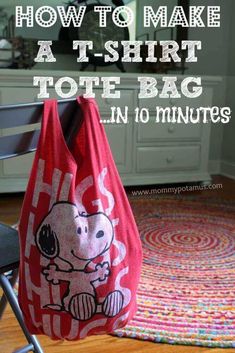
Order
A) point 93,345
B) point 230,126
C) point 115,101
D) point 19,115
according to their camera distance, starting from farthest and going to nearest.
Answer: point 230,126 < point 115,101 < point 93,345 < point 19,115

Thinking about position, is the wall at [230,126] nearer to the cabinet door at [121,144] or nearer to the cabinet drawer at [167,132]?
the cabinet drawer at [167,132]

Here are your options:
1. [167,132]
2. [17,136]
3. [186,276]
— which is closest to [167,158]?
[167,132]

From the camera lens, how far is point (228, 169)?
341 cm

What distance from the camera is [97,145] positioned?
74cm

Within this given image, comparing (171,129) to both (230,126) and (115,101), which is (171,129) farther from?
(230,126)

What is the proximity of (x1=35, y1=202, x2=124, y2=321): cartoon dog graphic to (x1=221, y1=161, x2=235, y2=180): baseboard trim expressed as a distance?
2.77 m

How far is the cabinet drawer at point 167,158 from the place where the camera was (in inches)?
110

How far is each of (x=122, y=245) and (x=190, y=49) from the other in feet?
9.31

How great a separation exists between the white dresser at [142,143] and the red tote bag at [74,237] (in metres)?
1.80

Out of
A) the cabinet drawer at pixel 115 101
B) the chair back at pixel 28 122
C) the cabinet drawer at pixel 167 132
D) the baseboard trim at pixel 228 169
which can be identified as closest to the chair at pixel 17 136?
the chair back at pixel 28 122

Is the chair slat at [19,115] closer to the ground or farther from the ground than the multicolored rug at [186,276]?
farther from the ground

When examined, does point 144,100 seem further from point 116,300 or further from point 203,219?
point 116,300

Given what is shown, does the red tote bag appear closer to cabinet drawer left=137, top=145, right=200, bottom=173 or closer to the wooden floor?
the wooden floor

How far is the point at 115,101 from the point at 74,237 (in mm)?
1993
